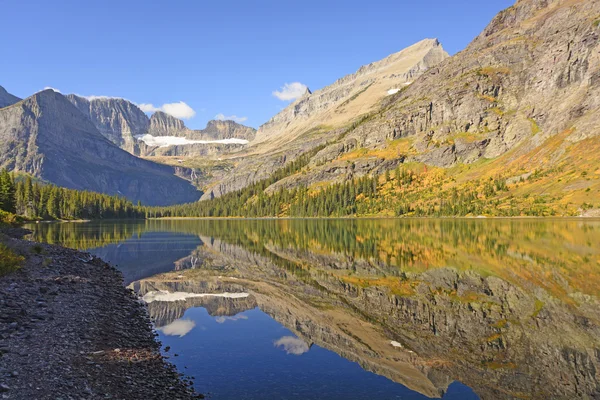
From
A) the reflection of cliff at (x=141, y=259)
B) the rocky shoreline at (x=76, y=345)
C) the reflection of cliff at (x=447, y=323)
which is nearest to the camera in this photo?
the rocky shoreline at (x=76, y=345)

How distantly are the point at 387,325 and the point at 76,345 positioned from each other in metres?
20.3

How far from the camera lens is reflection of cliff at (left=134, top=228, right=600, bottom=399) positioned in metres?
20.9

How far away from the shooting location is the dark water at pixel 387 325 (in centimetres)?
2019

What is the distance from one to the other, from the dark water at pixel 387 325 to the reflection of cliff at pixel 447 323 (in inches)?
4.0

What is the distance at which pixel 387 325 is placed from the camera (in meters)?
29.8

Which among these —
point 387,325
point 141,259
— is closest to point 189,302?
point 387,325

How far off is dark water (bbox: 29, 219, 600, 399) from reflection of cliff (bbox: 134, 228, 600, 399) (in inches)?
4.0

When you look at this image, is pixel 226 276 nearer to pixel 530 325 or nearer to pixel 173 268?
pixel 173 268

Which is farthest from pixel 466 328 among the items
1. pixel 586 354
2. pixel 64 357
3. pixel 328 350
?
pixel 64 357

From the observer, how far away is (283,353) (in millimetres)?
24844

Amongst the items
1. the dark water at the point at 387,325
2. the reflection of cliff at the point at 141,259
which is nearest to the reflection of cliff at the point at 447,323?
the dark water at the point at 387,325

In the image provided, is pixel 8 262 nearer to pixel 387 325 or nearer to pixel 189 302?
pixel 189 302

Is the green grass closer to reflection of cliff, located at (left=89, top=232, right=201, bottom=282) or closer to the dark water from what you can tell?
the dark water

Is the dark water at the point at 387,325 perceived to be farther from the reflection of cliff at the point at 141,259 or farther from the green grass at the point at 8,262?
the green grass at the point at 8,262
